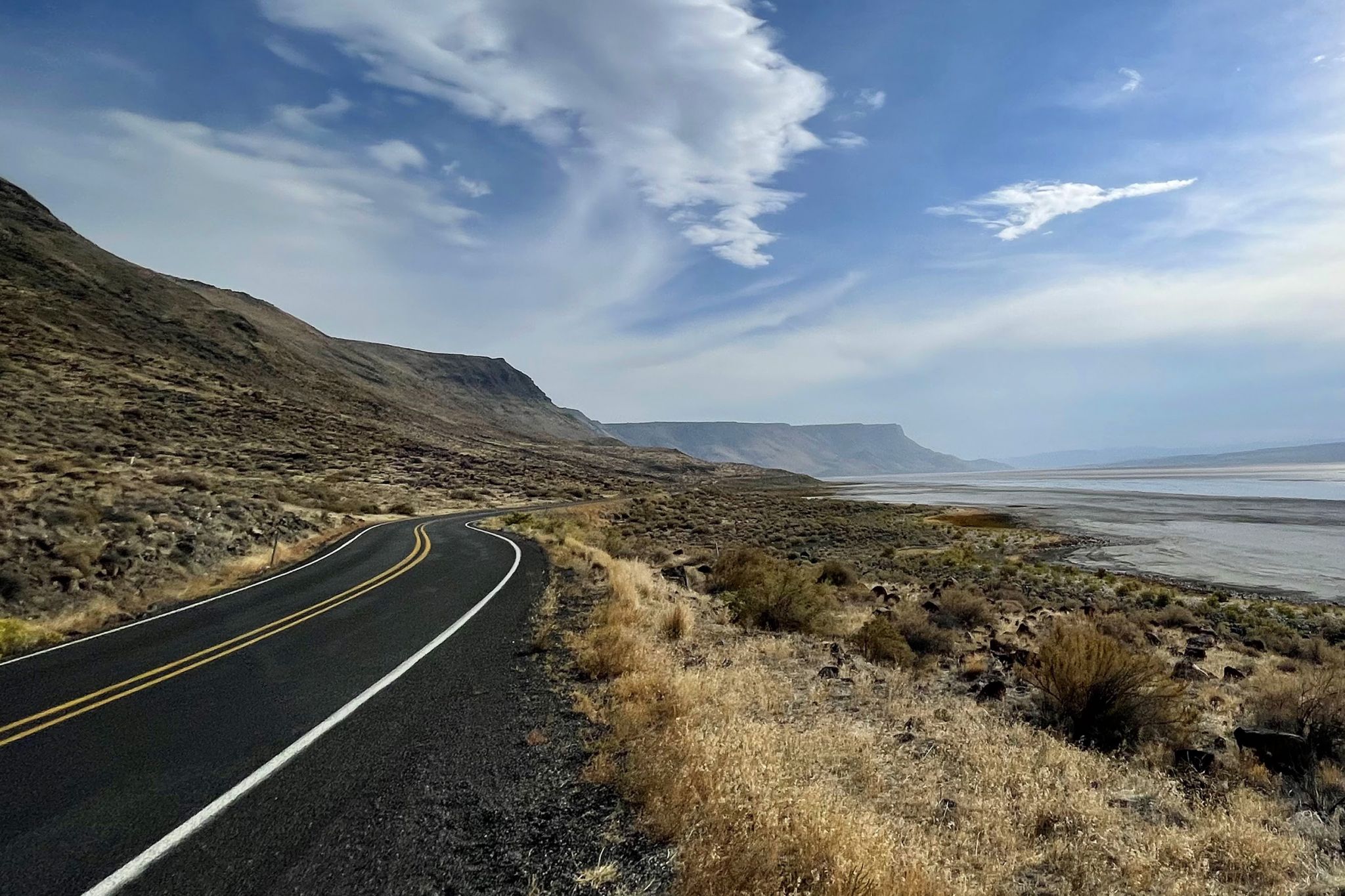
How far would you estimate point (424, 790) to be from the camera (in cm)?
480

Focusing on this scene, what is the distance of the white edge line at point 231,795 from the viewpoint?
12.0ft

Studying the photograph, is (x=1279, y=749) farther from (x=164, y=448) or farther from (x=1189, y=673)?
(x=164, y=448)

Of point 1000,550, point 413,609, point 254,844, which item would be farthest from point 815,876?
point 1000,550

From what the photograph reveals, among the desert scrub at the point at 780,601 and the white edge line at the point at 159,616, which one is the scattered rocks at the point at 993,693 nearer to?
the desert scrub at the point at 780,601

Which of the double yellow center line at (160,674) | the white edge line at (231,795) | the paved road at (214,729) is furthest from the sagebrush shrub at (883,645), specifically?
the double yellow center line at (160,674)

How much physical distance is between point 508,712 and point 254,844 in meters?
2.71

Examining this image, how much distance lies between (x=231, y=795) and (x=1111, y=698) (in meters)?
9.56

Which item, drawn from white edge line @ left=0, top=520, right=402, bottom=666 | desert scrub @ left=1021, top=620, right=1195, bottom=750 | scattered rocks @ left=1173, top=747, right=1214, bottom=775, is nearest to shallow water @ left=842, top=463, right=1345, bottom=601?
desert scrub @ left=1021, top=620, right=1195, bottom=750

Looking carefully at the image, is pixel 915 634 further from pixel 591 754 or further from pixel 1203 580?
pixel 1203 580

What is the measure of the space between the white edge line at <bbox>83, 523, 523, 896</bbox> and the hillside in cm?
826

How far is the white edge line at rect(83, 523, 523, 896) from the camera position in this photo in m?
3.64

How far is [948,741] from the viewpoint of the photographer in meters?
6.83

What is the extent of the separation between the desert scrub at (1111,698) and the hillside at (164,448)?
16.2 m

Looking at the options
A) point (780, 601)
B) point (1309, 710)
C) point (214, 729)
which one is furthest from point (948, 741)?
point (214, 729)
